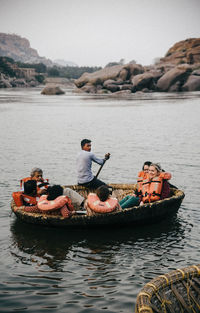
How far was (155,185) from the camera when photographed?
361 inches

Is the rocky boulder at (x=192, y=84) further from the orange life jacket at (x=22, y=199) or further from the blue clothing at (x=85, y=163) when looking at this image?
the orange life jacket at (x=22, y=199)

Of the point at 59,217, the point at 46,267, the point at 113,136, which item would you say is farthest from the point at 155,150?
the point at 46,267

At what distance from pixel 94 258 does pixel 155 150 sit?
11135 mm

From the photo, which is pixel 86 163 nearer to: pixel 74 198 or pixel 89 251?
pixel 74 198

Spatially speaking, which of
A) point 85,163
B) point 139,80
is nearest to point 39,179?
point 85,163

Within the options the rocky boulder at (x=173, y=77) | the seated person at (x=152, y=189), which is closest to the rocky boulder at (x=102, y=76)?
the rocky boulder at (x=173, y=77)

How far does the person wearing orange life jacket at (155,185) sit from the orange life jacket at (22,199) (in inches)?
105

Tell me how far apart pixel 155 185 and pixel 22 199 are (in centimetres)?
323

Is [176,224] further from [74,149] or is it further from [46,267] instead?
[74,149]

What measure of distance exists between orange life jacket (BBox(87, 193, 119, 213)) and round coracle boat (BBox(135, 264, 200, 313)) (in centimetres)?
375

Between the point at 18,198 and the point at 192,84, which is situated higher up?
the point at 192,84

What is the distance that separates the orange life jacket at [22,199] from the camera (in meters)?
9.09

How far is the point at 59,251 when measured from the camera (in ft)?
25.6

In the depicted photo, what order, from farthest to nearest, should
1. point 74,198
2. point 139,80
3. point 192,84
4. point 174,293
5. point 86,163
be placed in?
1. point 192,84
2. point 139,80
3. point 86,163
4. point 74,198
5. point 174,293
